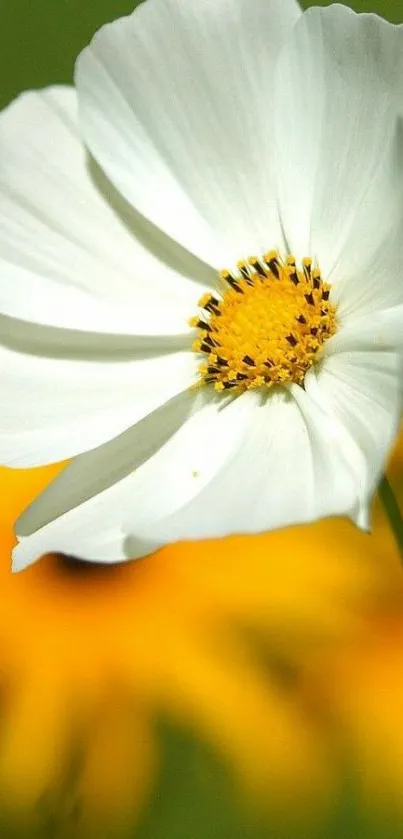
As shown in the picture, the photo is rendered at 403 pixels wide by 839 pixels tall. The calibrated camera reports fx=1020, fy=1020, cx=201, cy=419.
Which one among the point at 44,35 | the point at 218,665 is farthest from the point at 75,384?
the point at 44,35

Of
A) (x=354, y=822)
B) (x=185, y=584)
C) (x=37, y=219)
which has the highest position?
(x=37, y=219)

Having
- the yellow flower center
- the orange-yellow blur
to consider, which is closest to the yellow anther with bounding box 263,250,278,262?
the yellow flower center

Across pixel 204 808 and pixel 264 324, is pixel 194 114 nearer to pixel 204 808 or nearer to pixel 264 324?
pixel 264 324

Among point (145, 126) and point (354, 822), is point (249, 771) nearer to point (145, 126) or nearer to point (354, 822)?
point (354, 822)

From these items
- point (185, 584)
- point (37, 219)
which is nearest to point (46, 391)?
point (37, 219)

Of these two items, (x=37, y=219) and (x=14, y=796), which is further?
(x=14, y=796)

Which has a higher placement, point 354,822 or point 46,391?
point 46,391
